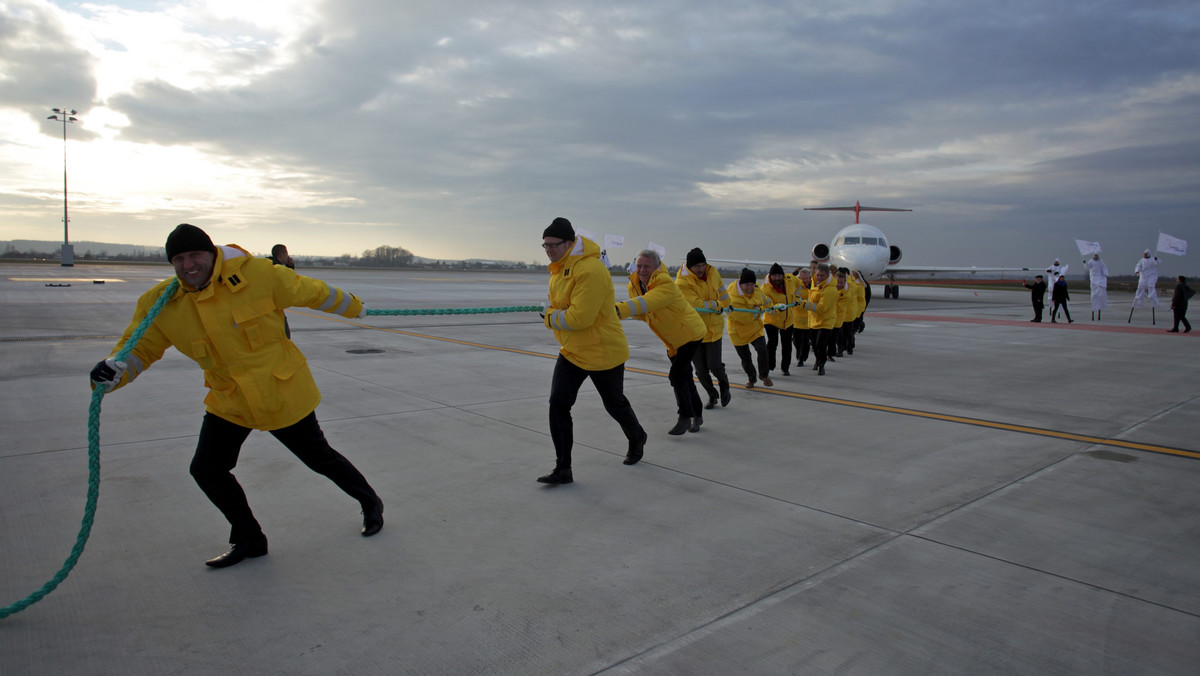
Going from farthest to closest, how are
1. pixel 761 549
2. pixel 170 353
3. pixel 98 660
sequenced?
pixel 170 353 < pixel 761 549 < pixel 98 660

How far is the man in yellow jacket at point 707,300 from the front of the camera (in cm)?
730

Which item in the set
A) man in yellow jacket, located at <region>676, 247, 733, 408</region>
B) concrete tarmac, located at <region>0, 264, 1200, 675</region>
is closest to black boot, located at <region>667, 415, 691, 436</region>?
concrete tarmac, located at <region>0, 264, 1200, 675</region>

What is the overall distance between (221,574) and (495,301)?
21.5m

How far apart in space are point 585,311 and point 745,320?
4.30 meters

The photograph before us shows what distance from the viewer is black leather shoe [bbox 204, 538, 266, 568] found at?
11.4ft

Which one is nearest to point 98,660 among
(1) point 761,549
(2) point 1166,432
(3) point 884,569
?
(1) point 761,549

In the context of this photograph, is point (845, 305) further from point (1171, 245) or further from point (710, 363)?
point (1171, 245)

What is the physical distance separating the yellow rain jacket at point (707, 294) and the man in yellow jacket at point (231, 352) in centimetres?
440

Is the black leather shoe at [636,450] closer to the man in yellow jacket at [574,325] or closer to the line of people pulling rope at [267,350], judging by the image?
the line of people pulling rope at [267,350]

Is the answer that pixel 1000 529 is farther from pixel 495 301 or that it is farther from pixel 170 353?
pixel 495 301

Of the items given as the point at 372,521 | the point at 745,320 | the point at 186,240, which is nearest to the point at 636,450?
the point at 372,521

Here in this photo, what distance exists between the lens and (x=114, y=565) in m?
3.46

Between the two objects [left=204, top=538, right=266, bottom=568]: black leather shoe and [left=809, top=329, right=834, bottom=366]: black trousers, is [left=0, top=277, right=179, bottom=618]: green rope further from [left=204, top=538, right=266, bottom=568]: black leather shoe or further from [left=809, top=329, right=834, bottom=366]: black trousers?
[left=809, top=329, right=834, bottom=366]: black trousers

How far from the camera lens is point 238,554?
3.51 m
